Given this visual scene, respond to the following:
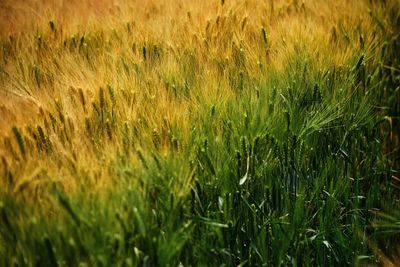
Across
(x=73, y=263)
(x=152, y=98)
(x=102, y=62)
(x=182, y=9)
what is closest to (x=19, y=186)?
(x=73, y=263)

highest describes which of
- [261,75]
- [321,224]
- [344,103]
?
[261,75]

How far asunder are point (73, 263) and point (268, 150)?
25.9 inches

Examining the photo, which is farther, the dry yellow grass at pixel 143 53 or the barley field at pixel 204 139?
the dry yellow grass at pixel 143 53

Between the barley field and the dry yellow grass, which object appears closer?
the barley field

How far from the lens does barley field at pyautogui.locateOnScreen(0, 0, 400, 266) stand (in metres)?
0.91

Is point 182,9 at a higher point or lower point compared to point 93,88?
higher

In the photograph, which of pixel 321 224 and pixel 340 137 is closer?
pixel 321 224

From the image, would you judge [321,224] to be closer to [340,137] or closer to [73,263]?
[340,137]

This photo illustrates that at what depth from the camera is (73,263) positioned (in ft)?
2.70

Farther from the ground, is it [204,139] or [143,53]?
[143,53]

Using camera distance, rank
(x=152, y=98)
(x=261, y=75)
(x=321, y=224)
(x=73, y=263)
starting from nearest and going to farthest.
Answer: (x=73, y=263) < (x=321, y=224) < (x=152, y=98) < (x=261, y=75)

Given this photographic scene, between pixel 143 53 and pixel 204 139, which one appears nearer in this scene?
pixel 204 139

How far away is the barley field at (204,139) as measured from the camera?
0.91m

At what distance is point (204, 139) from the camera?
114 cm
